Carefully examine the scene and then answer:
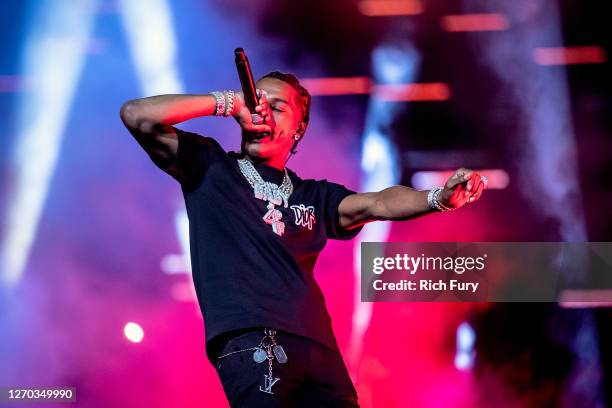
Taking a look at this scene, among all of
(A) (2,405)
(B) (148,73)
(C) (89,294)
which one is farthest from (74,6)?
(A) (2,405)

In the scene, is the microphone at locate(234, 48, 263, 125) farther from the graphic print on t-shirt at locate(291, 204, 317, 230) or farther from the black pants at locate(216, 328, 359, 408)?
the black pants at locate(216, 328, 359, 408)

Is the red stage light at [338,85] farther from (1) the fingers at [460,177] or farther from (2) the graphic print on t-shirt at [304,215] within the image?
(1) the fingers at [460,177]

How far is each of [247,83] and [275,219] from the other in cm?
40

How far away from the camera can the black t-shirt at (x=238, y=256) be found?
2.25 metres

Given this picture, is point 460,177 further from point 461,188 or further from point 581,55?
point 581,55

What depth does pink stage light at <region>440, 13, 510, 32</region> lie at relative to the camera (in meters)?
3.83

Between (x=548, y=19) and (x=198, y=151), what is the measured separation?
6.96 ft

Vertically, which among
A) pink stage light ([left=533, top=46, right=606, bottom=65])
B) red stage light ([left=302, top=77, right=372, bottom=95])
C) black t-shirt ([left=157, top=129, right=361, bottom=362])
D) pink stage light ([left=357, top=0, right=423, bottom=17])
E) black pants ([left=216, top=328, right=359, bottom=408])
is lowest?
black pants ([left=216, top=328, right=359, bottom=408])

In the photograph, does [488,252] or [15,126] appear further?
[15,126]

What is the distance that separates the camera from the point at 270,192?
246cm

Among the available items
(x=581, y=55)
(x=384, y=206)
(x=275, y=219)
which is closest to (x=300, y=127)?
(x=384, y=206)

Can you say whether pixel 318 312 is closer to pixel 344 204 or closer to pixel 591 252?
pixel 344 204

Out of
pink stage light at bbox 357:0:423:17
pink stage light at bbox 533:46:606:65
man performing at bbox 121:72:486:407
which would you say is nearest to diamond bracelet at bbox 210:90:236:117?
man performing at bbox 121:72:486:407

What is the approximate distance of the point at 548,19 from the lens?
382cm
